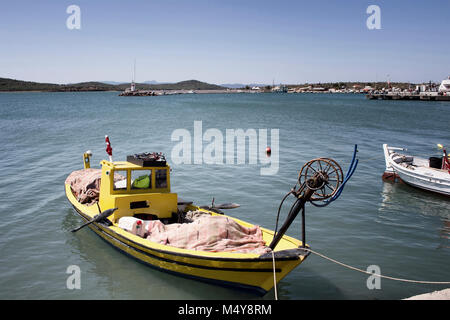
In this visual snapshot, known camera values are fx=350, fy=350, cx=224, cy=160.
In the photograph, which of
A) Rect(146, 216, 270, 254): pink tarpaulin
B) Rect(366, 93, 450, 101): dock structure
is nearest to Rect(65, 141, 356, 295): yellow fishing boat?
Rect(146, 216, 270, 254): pink tarpaulin

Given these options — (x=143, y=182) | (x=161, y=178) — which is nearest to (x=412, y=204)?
(x=161, y=178)

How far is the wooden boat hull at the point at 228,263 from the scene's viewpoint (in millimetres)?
8008

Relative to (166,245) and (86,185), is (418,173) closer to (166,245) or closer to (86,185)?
(166,245)

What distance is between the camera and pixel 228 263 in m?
8.17

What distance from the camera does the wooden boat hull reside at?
8.01 meters

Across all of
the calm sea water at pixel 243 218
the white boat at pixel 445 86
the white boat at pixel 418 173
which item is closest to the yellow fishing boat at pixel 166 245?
the calm sea water at pixel 243 218

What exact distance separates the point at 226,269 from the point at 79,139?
29.1 metres

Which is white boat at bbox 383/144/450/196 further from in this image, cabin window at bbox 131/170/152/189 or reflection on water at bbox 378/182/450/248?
cabin window at bbox 131/170/152/189

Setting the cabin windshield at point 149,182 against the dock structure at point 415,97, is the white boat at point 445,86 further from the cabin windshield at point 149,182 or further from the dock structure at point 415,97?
the cabin windshield at point 149,182

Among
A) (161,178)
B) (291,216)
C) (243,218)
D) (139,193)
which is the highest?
(161,178)

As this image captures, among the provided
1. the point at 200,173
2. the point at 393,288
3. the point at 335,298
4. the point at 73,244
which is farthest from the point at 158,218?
the point at 200,173

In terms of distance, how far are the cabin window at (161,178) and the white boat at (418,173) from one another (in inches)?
543

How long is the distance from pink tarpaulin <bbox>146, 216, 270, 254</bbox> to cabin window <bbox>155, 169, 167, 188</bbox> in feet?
7.34

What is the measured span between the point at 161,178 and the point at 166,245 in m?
3.00
